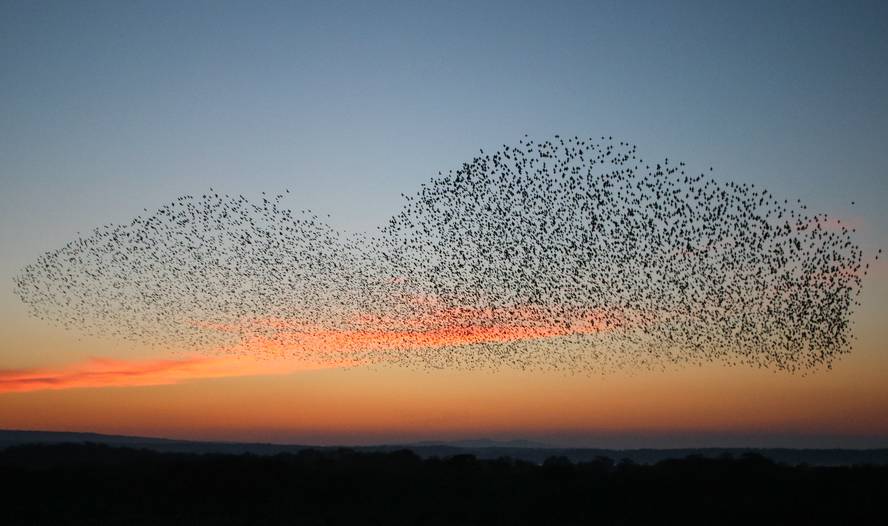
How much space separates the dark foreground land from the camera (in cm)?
5394

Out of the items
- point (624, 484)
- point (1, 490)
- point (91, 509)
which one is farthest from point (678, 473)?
point (1, 490)

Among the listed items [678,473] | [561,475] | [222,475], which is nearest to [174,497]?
[222,475]

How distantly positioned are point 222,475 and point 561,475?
26.1 metres

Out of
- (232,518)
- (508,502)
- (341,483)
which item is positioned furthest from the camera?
(341,483)

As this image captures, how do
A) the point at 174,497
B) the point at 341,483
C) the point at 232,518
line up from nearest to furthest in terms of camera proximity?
the point at 232,518, the point at 174,497, the point at 341,483

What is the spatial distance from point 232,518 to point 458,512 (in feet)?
44.8

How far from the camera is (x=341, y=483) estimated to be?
69.7m

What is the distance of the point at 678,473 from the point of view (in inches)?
2677

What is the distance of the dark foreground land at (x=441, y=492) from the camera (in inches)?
2124

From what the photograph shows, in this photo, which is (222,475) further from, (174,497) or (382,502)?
(382,502)

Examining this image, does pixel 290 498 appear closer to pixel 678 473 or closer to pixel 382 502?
pixel 382 502

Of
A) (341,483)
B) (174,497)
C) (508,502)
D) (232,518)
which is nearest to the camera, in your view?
(232,518)

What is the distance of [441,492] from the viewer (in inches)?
2579

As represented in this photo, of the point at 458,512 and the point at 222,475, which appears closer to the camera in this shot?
the point at 458,512
